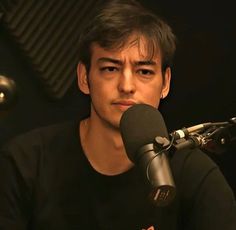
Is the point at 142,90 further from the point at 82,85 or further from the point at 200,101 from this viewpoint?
the point at 200,101

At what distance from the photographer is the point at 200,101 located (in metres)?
2.39

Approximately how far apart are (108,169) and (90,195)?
0.10 m

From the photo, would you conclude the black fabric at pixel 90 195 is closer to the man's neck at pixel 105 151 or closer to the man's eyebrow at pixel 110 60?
the man's neck at pixel 105 151

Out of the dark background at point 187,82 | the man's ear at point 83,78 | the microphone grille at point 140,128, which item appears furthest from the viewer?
the dark background at point 187,82

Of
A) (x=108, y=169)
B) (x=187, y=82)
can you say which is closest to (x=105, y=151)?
(x=108, y=169)

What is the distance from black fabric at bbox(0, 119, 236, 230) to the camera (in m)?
1.59

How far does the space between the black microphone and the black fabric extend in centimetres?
44

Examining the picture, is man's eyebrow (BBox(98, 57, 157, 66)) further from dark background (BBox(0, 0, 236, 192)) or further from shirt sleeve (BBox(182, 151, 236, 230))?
dark background (BBox(0, 0, 236, 192))

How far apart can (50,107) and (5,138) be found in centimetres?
24

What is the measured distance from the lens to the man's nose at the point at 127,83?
1.48 meters

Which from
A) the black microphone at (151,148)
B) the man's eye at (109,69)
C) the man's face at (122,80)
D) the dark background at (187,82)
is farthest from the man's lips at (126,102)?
the dark background at (187,82)

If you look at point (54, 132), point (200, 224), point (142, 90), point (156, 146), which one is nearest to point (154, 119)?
point (156, 146)

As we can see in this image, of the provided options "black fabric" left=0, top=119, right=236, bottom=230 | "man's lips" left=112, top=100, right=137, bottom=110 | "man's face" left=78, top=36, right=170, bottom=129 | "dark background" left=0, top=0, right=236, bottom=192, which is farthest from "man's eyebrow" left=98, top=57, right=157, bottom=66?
"dark background" left=0, top=0, right=236, bottom=192

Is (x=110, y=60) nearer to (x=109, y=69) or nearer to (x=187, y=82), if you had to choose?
(x=109, y=69)
